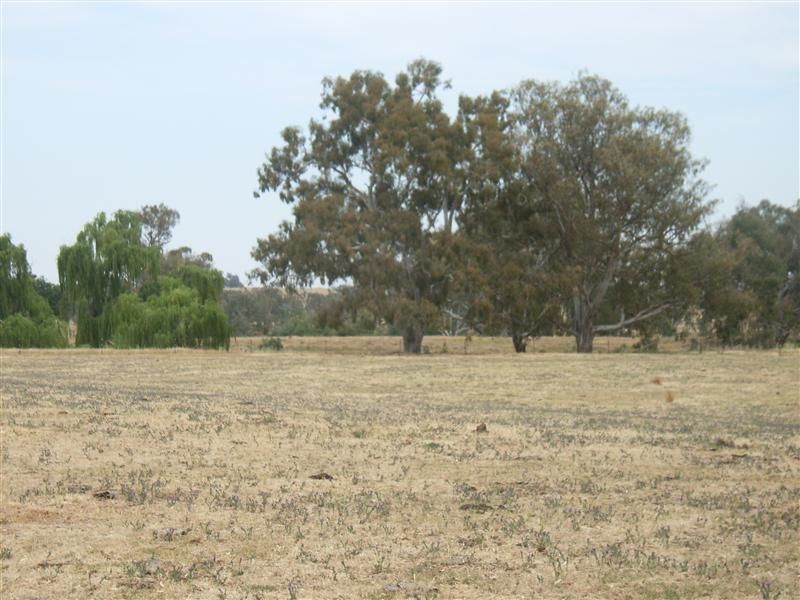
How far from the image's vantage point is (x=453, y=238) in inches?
2029

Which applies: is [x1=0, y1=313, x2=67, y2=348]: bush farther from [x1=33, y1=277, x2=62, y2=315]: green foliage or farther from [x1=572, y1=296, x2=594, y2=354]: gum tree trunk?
[x1=572, y1=296, x2=594, y2=354]: gum tree trunk

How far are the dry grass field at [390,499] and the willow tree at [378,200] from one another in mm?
28971

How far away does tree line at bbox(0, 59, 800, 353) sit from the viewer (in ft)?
165

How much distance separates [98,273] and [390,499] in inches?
1677

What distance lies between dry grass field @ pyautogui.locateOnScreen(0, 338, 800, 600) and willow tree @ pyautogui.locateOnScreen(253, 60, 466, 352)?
28971mm

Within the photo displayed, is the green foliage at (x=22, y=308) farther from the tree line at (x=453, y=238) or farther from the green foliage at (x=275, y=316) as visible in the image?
the green foliage at (x=275, y=316)

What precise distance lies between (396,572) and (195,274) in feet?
151

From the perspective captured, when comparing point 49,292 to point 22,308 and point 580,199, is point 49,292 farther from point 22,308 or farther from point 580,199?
point 580,199

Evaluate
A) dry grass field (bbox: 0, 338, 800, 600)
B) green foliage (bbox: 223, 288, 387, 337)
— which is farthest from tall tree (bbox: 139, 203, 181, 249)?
dry grass field (bbox: 0, 338, 800, 600)

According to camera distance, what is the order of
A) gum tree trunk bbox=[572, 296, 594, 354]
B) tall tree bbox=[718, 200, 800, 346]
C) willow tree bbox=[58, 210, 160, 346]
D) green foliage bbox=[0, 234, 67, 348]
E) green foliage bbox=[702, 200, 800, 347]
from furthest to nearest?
tall tree bbox=[718, 200, 800, 346] < green foliage bbox=[702, 200, 800, 347] < gum tree trunk bbox=[572, 296, 594, 354] < willow tree bbox=[58, 210, 160, 346] < green foliage bbox=[0, 234, 67, 348]

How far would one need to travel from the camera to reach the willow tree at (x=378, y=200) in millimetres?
50531

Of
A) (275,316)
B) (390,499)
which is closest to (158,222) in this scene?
(275,316)

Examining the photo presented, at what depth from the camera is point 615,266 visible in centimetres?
5638

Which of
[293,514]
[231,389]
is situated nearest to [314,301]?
[231,389]
